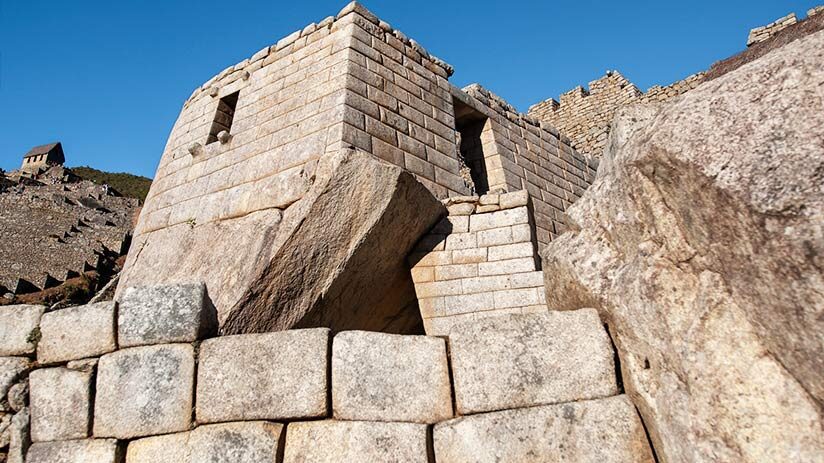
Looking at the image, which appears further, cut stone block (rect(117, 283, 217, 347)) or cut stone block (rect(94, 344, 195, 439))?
cut stone block (rect(117, 283, 217, 347))

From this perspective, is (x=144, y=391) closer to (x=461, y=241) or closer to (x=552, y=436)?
(x=552, y=436)

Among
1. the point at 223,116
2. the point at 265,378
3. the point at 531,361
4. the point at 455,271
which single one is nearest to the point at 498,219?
the point at 455,271

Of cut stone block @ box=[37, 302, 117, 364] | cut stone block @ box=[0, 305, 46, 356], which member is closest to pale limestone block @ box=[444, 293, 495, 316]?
cut stone block @ box=[37, 302, 117, 364]

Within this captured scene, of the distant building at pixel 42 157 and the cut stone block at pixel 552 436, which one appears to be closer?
the cut stone block at pixel 552 436

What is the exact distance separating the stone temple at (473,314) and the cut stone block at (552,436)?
0.01 meters

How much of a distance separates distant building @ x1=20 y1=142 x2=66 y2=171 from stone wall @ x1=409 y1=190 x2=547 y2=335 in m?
62.9

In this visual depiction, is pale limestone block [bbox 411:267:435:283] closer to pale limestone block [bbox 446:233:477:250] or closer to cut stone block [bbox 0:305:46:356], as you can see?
pale limestone block [bbox 446:233:477:250]

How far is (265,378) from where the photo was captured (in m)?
2.75

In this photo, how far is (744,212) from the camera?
5.32 ft

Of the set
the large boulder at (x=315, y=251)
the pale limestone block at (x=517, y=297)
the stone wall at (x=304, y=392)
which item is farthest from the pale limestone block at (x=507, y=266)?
the stone wall at (x=304, y=392)

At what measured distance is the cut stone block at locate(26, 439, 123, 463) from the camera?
2.73 meters

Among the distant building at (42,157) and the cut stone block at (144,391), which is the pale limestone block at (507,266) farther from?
the distant building at (42,157)

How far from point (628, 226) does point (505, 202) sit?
2976mm

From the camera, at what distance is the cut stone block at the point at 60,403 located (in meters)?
2.83
